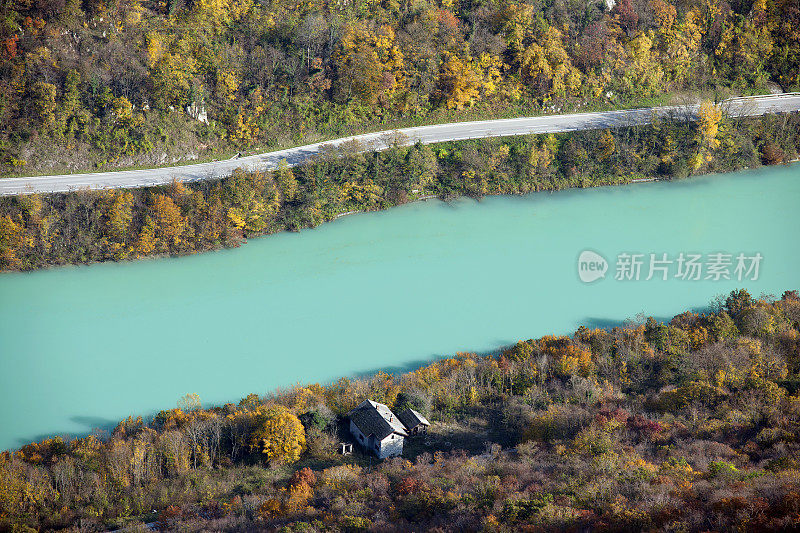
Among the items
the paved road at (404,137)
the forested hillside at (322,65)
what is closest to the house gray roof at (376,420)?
the paved road at (404,137)

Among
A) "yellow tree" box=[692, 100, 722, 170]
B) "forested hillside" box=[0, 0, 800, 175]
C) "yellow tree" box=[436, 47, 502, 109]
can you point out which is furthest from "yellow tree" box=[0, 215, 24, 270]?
"yellow tree" box=[692, 100, 722, 170]

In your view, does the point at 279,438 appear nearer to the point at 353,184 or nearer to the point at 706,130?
the point at 353,184

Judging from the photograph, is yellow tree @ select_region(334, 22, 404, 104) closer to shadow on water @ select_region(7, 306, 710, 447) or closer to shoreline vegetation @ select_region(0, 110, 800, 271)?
shoreline vegetation @ select_region(0, 110, 800, 271)

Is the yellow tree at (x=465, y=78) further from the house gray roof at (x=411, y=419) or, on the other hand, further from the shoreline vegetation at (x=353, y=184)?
the house gray roof at (x=411, y=419)

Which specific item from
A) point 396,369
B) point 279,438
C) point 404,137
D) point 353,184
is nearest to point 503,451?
point 396,369

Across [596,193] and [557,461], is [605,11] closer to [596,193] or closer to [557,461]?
[596,193]
